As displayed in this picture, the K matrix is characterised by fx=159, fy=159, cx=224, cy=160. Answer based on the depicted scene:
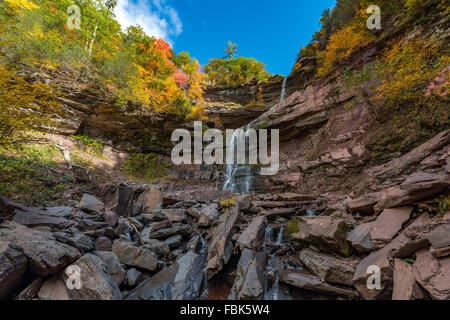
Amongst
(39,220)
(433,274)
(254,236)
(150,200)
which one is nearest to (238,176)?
(150,200)

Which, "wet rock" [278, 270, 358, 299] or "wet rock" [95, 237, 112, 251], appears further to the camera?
"wet rock" [95, 237, 112, 251]

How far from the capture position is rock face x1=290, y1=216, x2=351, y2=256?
12.6 feet

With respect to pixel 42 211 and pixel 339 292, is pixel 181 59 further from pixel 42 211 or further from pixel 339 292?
pixel 339 292

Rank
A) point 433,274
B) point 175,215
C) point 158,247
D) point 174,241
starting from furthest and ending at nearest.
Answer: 1. point 175,215
2. point 174,241
3. point 158,247
4. point 433,274

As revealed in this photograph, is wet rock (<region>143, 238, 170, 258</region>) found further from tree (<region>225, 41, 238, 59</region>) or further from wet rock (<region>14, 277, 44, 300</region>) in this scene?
tree (<region>225, 41, 238, 59</region>)

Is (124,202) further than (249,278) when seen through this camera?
Yes

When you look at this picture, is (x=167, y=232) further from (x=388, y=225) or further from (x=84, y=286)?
(x=388, y=225)

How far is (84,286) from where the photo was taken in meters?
2.62

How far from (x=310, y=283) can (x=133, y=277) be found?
11.9 feet

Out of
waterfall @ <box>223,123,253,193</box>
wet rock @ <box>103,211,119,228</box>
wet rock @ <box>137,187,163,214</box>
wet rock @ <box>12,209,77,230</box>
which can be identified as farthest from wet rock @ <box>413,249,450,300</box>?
waterfall @ <box>223,123,253,193</box>

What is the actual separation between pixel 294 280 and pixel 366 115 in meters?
10.3

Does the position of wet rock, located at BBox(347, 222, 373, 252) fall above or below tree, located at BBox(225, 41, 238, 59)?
below

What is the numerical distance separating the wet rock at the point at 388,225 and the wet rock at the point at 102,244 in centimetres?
607

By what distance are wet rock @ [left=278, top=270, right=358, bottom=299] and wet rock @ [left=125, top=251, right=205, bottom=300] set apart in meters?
1.88
